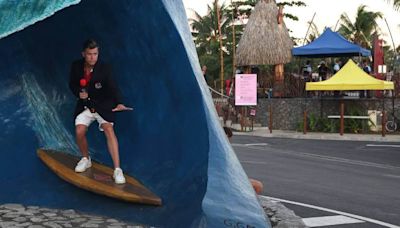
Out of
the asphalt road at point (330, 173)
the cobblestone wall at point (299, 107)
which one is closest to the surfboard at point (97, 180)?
the asphalt road at point (330, 173)

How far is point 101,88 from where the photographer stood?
4.67 m

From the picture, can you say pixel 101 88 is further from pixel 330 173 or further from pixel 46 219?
pixel 330 173

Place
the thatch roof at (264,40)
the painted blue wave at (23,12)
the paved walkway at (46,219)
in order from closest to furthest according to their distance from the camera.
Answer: the painted blue wave at (23,12) → the paved walkway at (46,219) → the thatch roof at (264,40)

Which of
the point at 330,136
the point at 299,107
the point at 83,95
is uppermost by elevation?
the point at 83,95

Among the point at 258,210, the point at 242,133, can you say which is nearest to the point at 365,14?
the point at 242,133

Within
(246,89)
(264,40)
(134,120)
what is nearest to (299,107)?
(246,89)

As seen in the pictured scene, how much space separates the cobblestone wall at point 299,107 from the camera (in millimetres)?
23188

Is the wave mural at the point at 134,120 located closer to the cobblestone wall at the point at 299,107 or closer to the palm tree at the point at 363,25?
the cobblestone wall at the point at 299,107

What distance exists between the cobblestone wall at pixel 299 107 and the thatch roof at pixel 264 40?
284 centimetres

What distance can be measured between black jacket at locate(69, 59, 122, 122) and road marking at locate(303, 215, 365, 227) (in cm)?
319

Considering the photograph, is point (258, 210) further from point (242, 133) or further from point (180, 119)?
point (242, 133)

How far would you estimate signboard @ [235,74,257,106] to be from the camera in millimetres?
21594

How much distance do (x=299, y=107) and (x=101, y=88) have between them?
20307 mm

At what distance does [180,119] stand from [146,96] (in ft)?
2.03
